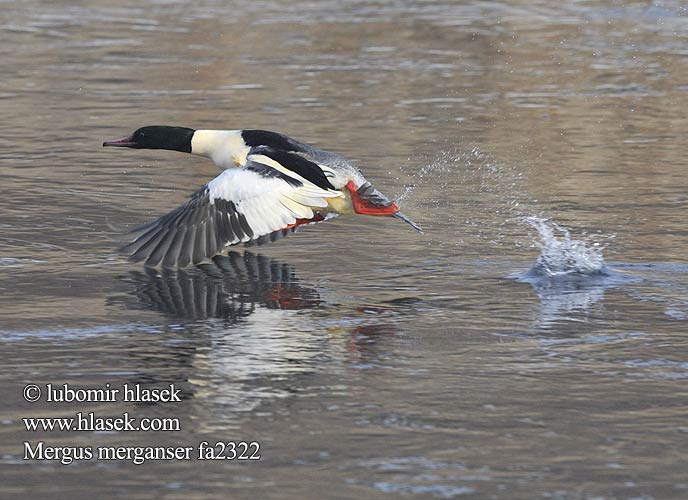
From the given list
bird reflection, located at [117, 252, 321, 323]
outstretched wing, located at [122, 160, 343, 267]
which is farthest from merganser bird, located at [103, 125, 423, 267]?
bird reflection, located at [117, 252, 321, 323]

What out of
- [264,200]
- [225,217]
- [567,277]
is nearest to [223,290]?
[225,217]

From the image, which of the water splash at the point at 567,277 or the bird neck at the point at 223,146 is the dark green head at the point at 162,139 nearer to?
the bird neck at the point at 223,146

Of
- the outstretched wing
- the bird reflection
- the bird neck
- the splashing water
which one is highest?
the bird neck

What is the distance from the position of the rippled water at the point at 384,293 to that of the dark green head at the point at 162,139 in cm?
51

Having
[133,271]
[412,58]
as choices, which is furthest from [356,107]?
[133,271]

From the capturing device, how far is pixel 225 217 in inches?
325

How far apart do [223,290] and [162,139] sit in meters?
2.16

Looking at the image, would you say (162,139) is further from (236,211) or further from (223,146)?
(236,211)

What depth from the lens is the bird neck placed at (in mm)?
9164

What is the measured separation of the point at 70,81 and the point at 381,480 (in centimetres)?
1250

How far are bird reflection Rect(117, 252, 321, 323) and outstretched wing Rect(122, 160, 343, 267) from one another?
17cm

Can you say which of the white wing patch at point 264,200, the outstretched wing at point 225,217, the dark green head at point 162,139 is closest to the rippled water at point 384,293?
the outstretched wing at point 225,217

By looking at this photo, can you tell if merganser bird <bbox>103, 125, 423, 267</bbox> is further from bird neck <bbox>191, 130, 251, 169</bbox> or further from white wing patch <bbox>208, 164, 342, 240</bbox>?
bird neck <bbox>191, 130, 251, 169</bbox>

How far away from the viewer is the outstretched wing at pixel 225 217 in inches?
323
